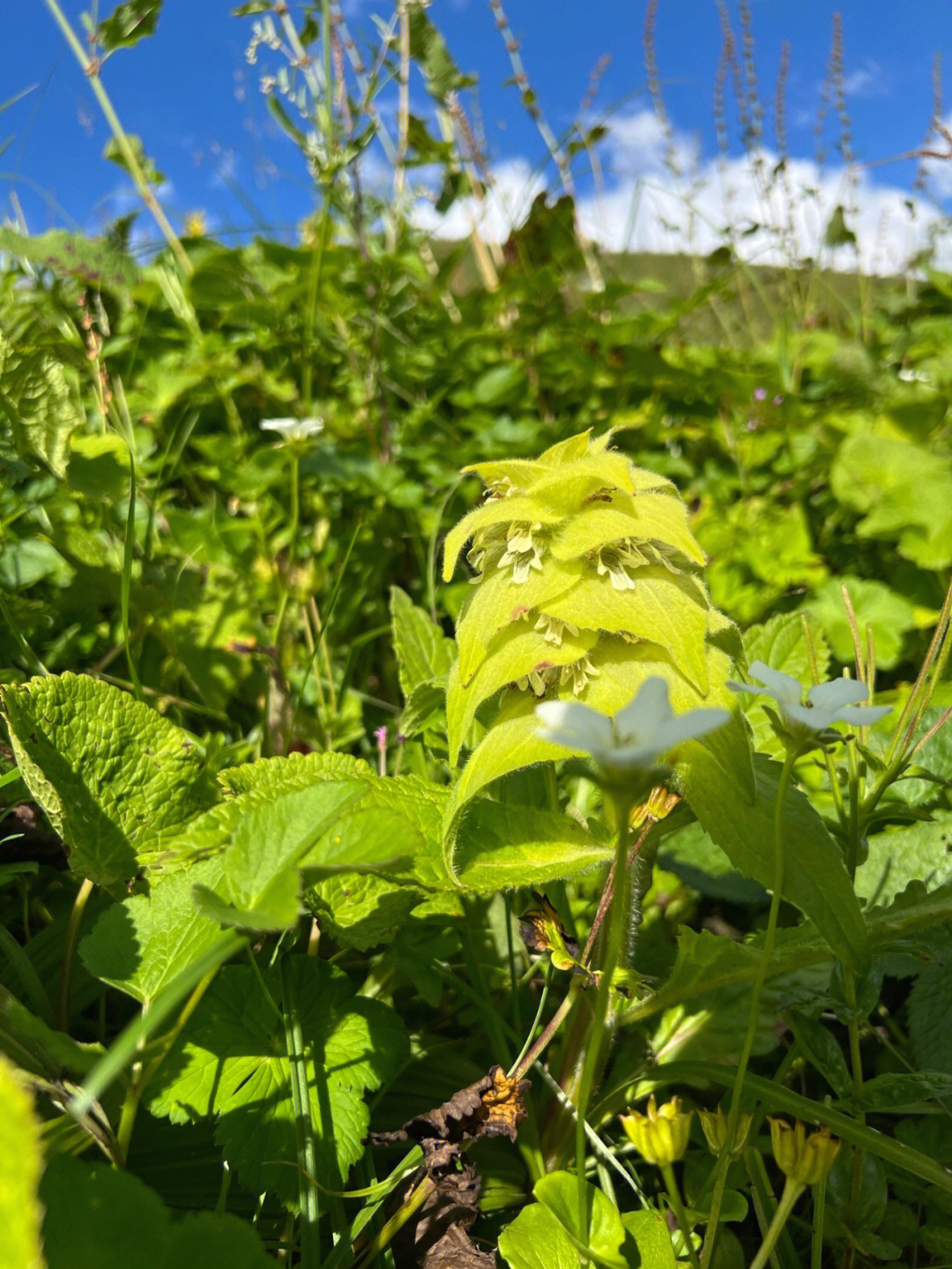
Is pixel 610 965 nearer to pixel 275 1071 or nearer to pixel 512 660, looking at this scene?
pixel 512 660

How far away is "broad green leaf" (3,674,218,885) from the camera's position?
86 centimetres

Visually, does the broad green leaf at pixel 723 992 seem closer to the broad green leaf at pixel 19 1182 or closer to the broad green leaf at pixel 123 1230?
the broad green leaf at pixel 123 1230

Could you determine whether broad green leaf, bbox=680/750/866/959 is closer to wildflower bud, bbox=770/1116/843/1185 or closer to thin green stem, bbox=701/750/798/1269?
thin green stem, bbox=701/750/798/1269

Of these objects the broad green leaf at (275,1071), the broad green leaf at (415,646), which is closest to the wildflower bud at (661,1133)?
the broad green leaf at (275,1071)

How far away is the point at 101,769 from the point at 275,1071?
1.18 ft

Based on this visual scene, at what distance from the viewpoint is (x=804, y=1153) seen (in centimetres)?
65

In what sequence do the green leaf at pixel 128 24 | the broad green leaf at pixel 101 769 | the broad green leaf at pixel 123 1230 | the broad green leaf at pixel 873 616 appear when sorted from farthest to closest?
the broad green leaf at pixel 873 616 → the green leaf at pixel 128 24 → the broad green leaf at pixel 101 769 → the broad green leaf at pixel 123 1230

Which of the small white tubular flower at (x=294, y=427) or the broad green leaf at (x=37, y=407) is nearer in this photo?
the broad green leaf at (x=37, y=407)

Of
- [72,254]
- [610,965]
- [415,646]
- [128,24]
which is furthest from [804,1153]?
[72,254]

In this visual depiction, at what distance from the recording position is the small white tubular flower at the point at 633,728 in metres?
0.49

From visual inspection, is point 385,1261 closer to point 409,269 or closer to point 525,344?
point 525,344

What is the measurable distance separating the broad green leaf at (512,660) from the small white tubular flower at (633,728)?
0.17 metres

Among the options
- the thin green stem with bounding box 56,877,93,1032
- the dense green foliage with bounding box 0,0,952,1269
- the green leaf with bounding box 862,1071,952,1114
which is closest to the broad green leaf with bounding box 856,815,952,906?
the dense green foliage with bounding box 0,0,952,1269

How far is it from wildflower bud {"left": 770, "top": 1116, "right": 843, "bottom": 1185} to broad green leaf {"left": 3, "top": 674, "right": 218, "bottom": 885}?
63 cm
